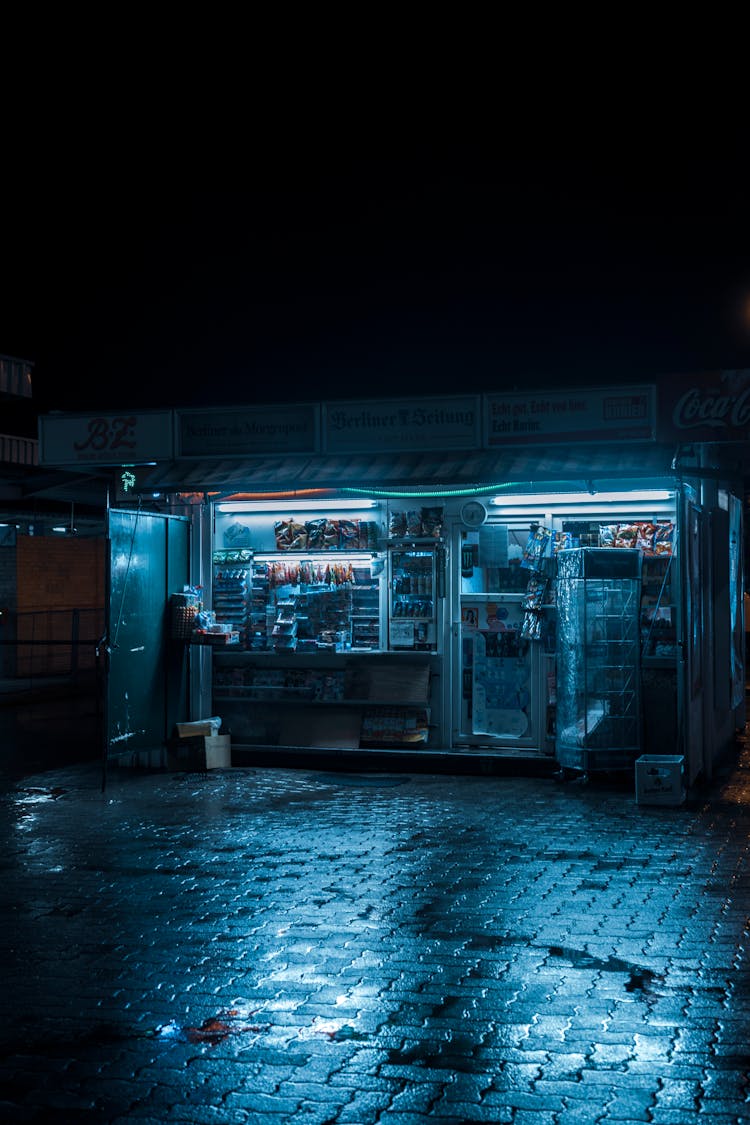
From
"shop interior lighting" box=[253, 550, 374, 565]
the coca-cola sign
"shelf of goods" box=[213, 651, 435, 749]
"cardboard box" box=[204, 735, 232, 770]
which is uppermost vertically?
the coca-cola sign

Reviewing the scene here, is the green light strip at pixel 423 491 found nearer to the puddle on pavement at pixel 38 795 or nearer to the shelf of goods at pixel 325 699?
the shelf of goods at pixel 325 699

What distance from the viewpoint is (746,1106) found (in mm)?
4113

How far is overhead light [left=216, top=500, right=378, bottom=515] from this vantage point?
43.3 feet

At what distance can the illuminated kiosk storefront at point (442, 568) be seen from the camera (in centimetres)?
1145

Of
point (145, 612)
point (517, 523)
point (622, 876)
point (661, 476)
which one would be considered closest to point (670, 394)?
point (661, 476)

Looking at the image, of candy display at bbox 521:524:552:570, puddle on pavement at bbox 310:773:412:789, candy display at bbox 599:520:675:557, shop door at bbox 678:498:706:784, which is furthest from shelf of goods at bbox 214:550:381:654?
shop door at bbox 678:498:706:784

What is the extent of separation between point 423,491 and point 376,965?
7.55 meters

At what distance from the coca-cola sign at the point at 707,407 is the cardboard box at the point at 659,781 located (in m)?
3.14

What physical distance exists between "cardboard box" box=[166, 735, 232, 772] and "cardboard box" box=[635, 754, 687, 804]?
4.96 meters

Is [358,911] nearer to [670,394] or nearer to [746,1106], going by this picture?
[746,1106]

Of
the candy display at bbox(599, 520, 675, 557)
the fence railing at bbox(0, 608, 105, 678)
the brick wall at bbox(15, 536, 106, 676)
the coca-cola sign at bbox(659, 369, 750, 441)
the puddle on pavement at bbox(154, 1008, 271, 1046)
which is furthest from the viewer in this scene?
the brick wall at bbox(15, 536, 106, 676)

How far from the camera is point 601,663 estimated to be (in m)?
11.4

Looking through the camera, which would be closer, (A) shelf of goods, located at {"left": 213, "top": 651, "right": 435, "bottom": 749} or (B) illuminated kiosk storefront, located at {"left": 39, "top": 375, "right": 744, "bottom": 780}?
(B) illuminated kiosk storefront, located at {"left": 39, "top": 375, "right": 744, "bottom": 780}

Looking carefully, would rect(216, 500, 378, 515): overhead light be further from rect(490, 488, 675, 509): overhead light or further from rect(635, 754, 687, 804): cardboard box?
rect(635, 754, 687, 804): cardboard box
